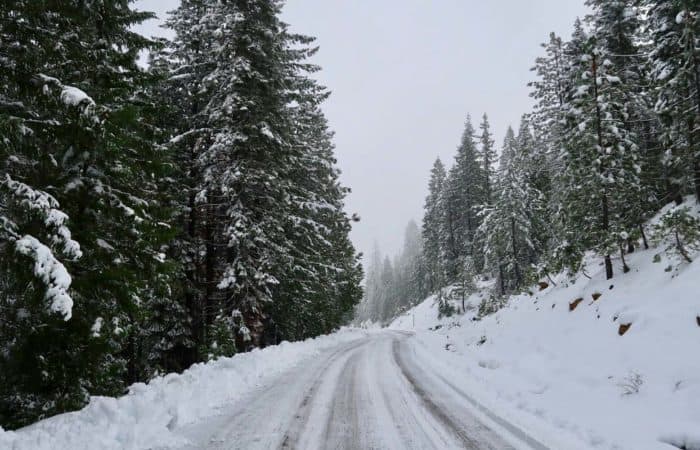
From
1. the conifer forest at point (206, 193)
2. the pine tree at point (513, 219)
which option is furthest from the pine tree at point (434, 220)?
the conifer forest at point (206, 193)

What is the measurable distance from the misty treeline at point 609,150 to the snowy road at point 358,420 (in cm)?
826

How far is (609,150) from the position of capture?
47.6ft

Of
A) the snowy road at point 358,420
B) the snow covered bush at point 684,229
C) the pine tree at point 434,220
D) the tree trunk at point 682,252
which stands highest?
the pine tree at point 434,220

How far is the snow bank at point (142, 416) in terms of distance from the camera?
5105mm

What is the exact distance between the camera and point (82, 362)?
7527mm

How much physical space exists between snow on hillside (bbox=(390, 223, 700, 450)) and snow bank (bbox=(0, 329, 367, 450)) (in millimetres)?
5718

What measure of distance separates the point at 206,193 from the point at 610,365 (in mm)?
13361

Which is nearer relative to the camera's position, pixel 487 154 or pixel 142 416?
pixel 142 416

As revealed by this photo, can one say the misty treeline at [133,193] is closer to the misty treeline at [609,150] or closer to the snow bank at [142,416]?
the snow bank at [142,416]

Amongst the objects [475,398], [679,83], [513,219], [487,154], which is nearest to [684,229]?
[475,398]

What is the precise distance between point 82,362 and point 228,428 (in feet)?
11.0

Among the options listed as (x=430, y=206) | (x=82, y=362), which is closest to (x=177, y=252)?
(x=82, y=362)

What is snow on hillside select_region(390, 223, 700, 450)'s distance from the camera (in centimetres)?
658

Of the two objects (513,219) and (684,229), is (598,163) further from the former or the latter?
(513,219)
